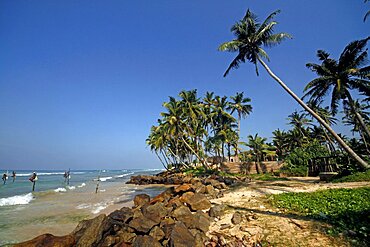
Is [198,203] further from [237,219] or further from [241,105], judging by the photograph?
[241,105]

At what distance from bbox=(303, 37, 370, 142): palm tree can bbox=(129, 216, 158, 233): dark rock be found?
1972cm

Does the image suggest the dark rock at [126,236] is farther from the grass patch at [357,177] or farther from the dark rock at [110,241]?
the grass patch at [357,177]

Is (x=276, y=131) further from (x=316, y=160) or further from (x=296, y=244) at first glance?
(x=296, y=244)

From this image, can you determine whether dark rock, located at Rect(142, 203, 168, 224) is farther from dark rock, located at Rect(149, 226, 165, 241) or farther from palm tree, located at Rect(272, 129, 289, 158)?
palm tree, located at Rect(272, 129, 289, 158)

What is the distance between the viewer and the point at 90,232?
272 inches

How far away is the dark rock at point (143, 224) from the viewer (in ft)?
24.1

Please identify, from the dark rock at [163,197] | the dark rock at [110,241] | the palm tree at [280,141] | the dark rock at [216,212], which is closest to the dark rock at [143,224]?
the dark rock at [110,241]

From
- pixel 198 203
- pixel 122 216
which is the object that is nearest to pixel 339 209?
pixel 198 203

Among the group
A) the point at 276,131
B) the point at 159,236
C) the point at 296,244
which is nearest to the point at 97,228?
the point at 159,236

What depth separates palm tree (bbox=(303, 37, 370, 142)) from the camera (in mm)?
17500

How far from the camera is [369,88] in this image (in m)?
17.8

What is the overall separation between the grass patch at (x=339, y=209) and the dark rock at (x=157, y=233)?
5223mm

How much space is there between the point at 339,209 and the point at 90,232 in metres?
9.16

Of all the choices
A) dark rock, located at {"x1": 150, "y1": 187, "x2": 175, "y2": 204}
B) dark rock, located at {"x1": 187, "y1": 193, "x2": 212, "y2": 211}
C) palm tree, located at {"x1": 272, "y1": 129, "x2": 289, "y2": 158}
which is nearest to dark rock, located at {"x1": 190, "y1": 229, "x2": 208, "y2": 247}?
dark rock, located at {"x1": 187, "y1": 193, "x2": 212, "y2": 211}
